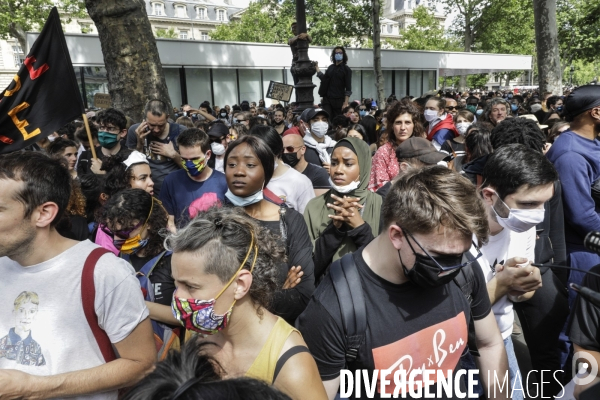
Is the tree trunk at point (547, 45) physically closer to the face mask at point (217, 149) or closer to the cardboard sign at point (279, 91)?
the cardboard sign at point (279, 91)

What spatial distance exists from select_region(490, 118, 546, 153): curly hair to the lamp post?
4.86 metres

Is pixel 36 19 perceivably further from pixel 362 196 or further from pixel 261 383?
pixel 261 383

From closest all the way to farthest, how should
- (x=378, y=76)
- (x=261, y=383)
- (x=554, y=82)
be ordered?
(x=261, y=383), (x=554, y=82), (x=378, y=76)

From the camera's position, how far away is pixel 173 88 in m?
18.8

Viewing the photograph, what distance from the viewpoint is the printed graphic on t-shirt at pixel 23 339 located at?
1781 millimetres

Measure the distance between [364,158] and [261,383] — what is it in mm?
2493

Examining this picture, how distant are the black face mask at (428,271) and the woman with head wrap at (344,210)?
1147 mm

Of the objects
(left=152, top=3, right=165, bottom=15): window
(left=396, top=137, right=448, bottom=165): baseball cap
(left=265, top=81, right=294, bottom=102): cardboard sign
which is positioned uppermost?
(left=152, top=3, right=165, bottom=15): window

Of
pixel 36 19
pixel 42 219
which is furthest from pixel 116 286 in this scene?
pixel 36 19

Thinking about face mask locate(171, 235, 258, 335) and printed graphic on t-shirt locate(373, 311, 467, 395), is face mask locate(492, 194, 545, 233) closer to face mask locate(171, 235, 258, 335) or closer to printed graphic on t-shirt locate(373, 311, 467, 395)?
printed graphic on t-shirt locate(373, 311, 467, 395)

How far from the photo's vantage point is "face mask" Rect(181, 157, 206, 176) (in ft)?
12.8

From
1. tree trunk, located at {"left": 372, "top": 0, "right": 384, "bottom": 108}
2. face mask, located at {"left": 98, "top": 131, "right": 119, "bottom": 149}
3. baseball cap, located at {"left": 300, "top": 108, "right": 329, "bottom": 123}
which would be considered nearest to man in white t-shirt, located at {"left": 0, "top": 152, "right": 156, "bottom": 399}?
face mask, located at {"left": 98, "top": 131, "right": 119, "bottom": 149}

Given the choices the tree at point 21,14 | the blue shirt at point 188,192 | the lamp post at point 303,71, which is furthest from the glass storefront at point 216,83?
the blue shirt at point 188,192

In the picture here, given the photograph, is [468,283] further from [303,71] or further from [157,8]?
[157,8]
